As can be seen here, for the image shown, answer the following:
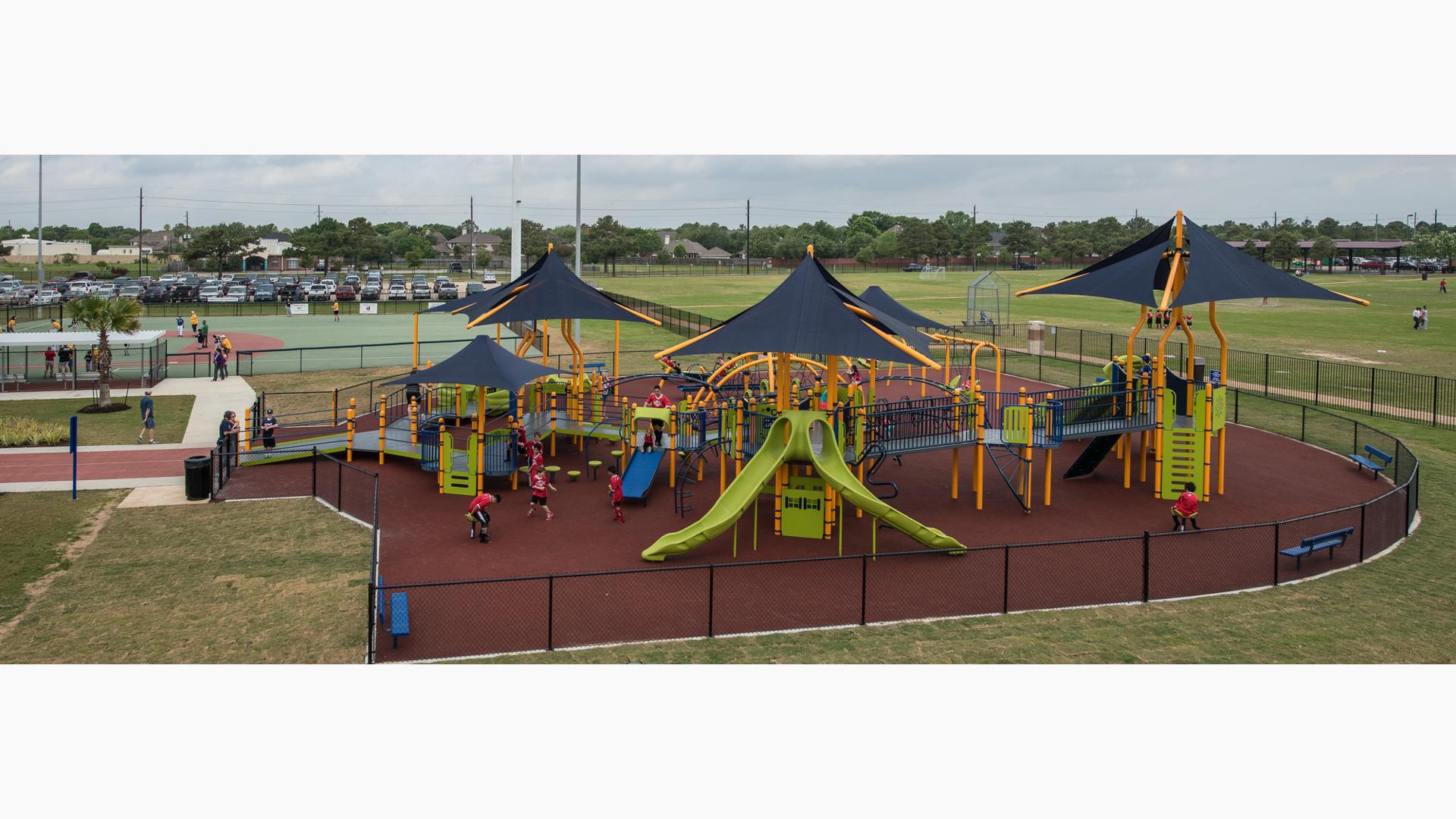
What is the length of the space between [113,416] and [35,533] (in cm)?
1503

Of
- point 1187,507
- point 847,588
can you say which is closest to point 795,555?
point 847,588

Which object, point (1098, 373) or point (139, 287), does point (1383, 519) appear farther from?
point (139, 287)

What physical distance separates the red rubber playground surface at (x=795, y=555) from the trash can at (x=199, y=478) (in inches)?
29.2

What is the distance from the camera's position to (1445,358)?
50031mm

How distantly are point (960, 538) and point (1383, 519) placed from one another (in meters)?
8.35

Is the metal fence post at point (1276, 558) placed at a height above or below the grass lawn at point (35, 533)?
above

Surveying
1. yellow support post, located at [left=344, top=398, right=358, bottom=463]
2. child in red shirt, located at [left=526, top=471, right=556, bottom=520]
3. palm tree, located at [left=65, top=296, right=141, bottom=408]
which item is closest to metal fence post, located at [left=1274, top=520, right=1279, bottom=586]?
child in red shirt, located at [left=526, top=471, right=556, bottom=520]

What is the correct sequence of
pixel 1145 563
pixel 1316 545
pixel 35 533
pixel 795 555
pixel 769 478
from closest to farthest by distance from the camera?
pixel 1145 563 → pixel 1316 545 → pixel 795 555 → pixel 769 478 → pixel 35 533

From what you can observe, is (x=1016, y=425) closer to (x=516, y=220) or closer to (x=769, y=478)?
(x=769, y=478)

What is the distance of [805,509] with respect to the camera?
69.6 ft

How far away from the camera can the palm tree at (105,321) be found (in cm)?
3503

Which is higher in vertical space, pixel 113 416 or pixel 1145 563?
pixel 113 416

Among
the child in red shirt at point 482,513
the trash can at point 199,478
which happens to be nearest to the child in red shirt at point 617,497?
the child in red shirt at point 482,513

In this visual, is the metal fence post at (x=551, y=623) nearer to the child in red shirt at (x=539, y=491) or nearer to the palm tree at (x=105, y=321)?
the child in red shirt at (x=539, y=491)
